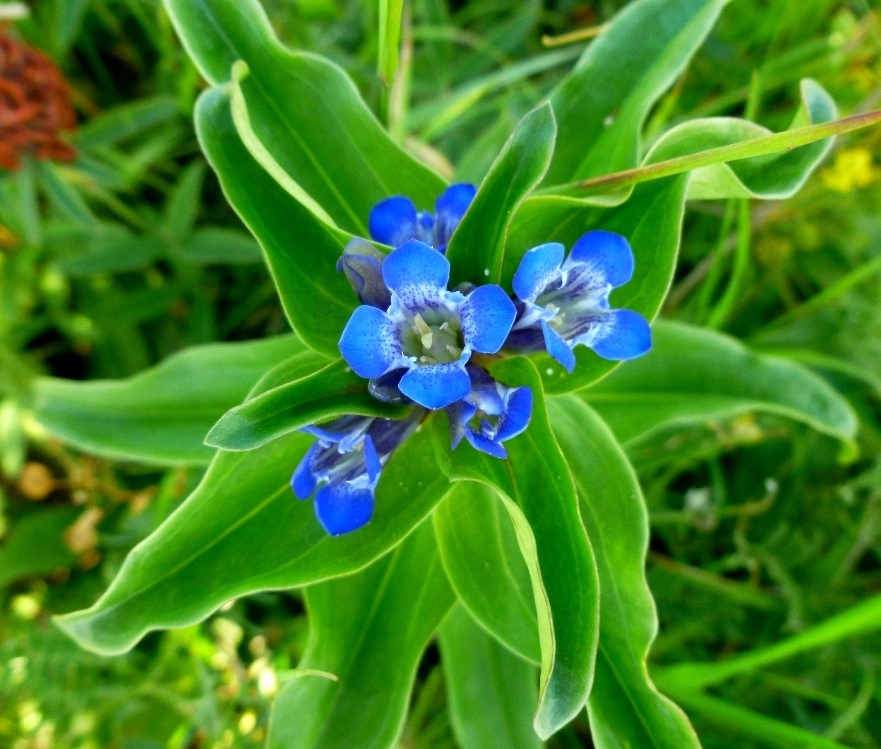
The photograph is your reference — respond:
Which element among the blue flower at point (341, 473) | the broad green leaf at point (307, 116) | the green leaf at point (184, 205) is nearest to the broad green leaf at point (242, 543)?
the blue flower at point (341, 473)

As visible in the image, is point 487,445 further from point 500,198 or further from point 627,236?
point 627,236

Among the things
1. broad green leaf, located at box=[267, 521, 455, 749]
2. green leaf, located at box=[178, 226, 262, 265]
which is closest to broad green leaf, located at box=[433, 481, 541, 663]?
broad green leaf, located at box=[267, 521, 455, 749]

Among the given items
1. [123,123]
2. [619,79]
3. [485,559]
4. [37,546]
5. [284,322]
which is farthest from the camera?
[284,322]

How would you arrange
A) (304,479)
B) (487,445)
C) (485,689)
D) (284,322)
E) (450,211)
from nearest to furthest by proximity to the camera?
(487,445)
(304,479)
(450,211)
(485,689)
(284,322)

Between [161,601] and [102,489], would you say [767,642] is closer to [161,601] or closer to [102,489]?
[161,601]

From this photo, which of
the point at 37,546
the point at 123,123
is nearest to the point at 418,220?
the point at 123,123

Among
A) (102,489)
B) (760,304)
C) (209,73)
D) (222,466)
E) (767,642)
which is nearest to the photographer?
(222,466)

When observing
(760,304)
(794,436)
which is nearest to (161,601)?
(794,436)
